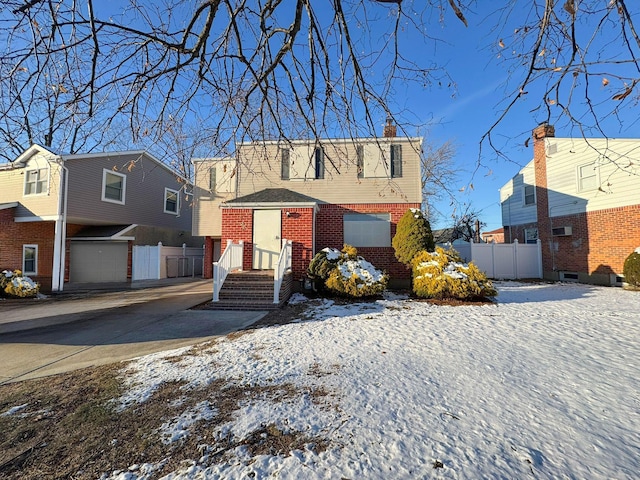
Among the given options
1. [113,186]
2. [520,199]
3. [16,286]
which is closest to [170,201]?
[113,186]

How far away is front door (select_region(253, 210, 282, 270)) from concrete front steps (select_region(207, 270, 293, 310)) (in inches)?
52.5

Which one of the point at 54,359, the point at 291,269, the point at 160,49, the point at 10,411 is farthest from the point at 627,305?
the point at 54,359

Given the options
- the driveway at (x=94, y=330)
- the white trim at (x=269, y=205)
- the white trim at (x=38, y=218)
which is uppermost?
the white trim at (x=269, y=205)

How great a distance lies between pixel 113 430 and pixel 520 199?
782 inches

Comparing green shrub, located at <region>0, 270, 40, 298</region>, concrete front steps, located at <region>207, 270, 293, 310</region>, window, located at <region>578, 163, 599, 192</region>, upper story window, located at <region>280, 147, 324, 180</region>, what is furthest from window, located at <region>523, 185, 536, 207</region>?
green shrub, located at <region>0, 270, 40, 298</region>

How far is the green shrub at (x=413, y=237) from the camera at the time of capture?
9356 mm

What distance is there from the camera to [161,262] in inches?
623

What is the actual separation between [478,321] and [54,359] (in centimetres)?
706

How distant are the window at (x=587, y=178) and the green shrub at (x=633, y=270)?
375 centimetres

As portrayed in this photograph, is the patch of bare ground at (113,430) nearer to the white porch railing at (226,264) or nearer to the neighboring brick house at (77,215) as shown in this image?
the white porch railing at (226,264)

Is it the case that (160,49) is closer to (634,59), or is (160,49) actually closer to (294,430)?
(294,430)

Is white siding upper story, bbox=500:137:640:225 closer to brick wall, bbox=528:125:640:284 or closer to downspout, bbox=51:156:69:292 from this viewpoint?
brick wall, bbox=528:125:640:284

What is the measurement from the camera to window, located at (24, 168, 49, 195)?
1260cm

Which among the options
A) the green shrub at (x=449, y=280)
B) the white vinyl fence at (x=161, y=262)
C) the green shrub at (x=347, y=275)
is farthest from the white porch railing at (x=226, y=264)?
the white vinyl fence at (x=161, y=262)
